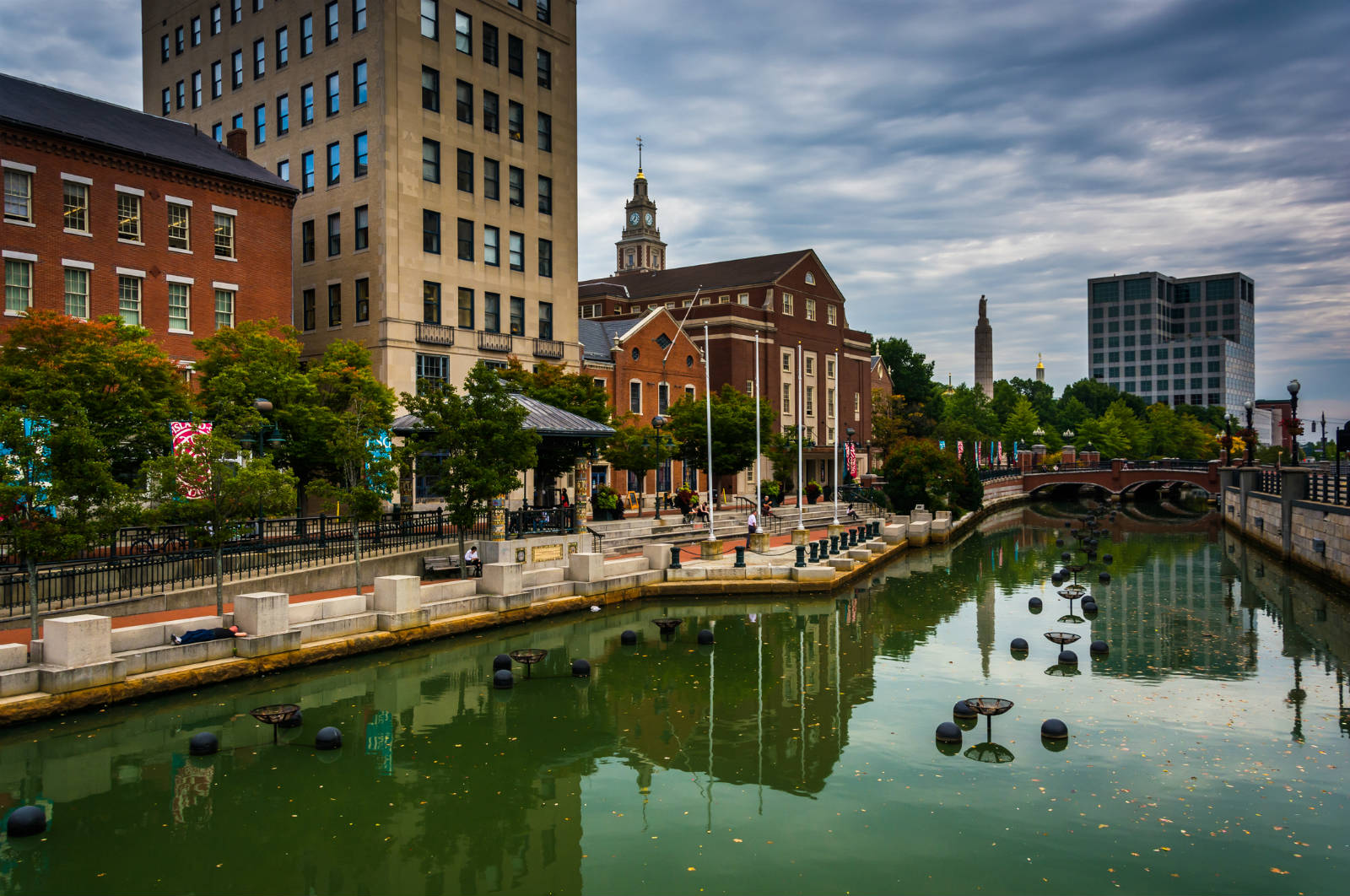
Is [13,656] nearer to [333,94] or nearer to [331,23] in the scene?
[333,94]

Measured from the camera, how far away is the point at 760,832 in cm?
1346

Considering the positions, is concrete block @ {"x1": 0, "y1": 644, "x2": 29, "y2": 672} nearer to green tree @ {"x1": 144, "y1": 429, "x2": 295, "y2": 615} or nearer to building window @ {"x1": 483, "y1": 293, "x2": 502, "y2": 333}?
green tree @ {"x1": 144, "y1": 429, "x2": 295, "y2": 615}

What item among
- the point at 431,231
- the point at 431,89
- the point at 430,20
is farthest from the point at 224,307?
the point at 430,20

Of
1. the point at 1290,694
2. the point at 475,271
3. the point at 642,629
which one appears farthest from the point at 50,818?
the point at 475,271

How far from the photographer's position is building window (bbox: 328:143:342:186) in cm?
4559

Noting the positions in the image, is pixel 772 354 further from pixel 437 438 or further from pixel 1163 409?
pixel 1163 409

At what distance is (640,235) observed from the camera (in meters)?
159

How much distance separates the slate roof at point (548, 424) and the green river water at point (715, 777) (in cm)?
932

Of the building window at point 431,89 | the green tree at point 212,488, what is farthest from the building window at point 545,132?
the green tree at point 212,488

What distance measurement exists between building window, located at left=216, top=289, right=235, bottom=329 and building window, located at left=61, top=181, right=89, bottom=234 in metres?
5.68

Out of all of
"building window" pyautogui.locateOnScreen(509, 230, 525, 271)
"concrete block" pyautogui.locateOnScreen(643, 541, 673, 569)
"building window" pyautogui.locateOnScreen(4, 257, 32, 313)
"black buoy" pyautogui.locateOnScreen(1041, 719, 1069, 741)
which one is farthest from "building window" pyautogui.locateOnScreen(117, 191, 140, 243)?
"black buoy" pyautogui.locateOnScreen(1041, 719, 1069, 741)

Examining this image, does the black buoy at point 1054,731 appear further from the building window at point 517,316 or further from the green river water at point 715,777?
the building window at point 517,316

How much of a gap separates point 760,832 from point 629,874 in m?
2.25

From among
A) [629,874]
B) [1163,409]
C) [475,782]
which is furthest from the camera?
[1163,409]
